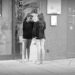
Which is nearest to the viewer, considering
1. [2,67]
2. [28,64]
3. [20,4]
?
[2,67]

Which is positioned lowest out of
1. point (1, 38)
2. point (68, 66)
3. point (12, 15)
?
point (68, 66)

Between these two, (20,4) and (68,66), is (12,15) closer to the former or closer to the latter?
(20,4)

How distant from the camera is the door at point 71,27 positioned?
1359cm

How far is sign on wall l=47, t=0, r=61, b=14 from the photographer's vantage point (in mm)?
13148

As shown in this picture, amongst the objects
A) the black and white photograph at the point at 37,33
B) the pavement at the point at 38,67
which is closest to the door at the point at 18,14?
the black and white photograph at the point at 37,33

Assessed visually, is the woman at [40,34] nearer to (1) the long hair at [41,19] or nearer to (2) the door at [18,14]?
(1) the long hair at [41,19]

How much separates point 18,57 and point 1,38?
1.06m

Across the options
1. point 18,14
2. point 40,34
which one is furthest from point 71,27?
point 18,14

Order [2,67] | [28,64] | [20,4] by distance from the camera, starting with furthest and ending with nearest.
→ [20,4] < [28,64] < [2,67]

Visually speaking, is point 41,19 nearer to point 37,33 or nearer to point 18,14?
point 37,33

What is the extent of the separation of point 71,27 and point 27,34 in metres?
2.28

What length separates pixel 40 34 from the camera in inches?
466

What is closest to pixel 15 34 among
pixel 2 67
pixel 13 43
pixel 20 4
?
pixel 13 43

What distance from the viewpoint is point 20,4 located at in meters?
13.0
